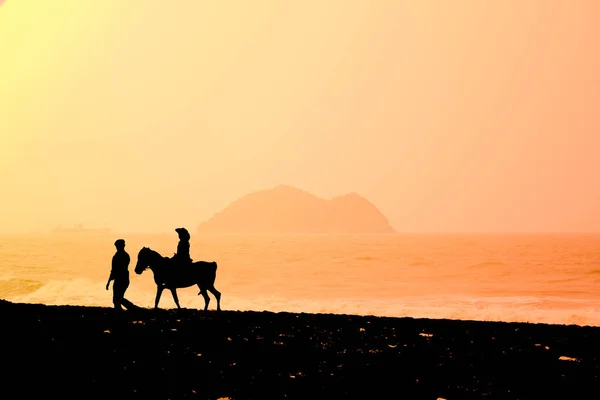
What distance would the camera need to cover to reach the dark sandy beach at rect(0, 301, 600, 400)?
10297 millimetres

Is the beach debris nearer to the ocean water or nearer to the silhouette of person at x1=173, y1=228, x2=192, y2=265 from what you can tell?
the silhouette of person at x1=173, y1=228, x2=192, y2=265

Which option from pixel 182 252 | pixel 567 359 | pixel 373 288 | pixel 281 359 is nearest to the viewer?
pixel 281 359

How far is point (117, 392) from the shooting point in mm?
9578

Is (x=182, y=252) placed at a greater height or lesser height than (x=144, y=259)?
greater

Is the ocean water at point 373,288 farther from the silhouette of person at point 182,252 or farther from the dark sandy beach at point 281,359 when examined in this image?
the dark sandy beach at point 281,359

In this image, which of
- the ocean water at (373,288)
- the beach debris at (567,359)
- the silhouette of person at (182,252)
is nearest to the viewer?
the beach debris at (567,359)

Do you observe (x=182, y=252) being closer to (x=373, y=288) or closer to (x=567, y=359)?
(x=567, y=359)

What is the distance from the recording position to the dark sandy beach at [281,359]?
10.3 metres

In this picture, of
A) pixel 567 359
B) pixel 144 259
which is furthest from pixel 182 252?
pixel 567 359

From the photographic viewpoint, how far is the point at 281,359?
13117mm

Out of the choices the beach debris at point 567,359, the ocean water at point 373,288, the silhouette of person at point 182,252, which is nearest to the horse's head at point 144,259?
the silhouette of person at point 182,252

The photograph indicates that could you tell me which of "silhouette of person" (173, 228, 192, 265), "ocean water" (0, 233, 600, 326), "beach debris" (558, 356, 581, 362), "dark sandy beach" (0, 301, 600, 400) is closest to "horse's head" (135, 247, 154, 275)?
"silhouette of person" (173, 228, 192, 265)

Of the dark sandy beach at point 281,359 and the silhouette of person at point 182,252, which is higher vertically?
the silhouette of person at point 182,252

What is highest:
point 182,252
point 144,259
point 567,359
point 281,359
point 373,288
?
point 182,252
